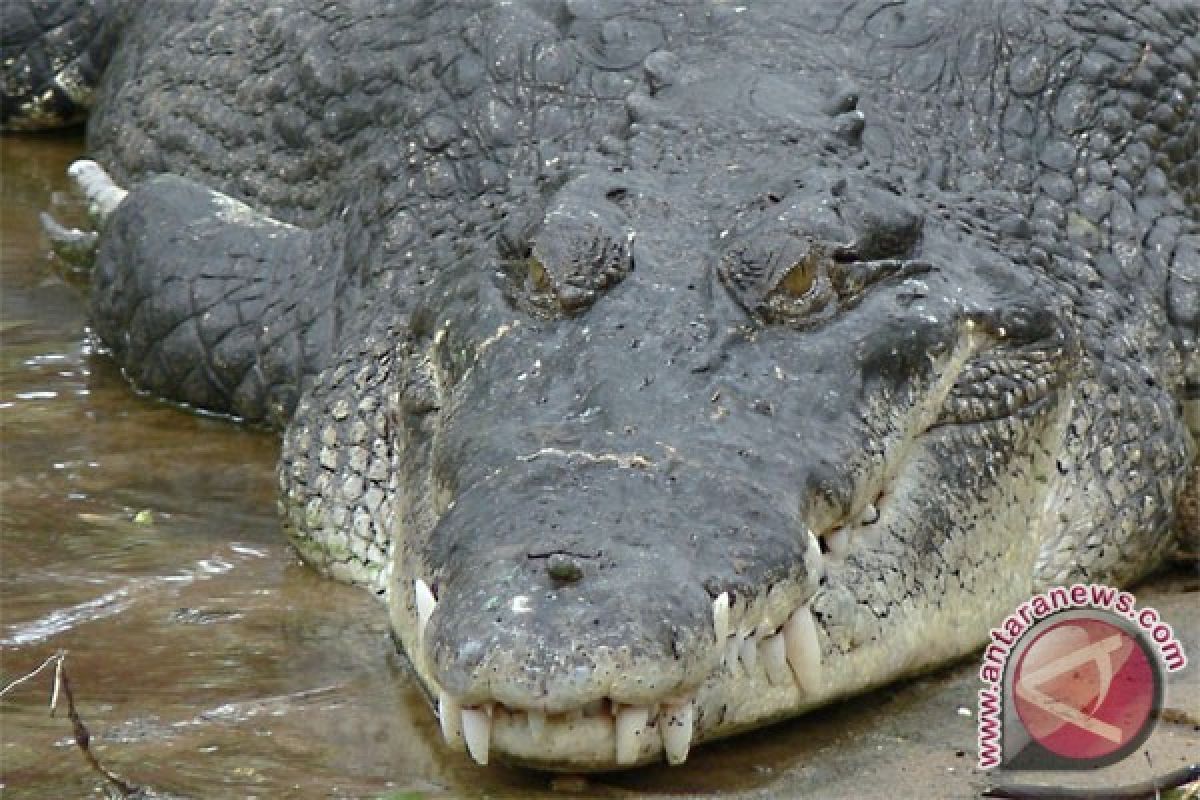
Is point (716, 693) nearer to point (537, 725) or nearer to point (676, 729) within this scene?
point (676, 729)

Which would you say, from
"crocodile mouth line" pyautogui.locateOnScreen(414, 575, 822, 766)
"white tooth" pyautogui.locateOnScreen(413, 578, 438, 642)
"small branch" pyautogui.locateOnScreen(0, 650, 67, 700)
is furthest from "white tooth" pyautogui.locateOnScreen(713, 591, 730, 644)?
"small branch" pyautogui.locateOnScreen(0, 650, 67, 700)

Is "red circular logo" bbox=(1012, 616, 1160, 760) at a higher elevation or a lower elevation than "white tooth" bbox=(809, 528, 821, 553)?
lower

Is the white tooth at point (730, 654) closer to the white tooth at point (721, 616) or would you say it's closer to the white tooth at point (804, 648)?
the white tooth at point (721, 616)

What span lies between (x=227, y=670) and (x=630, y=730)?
1036 mm

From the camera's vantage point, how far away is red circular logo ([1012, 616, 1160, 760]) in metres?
4.00

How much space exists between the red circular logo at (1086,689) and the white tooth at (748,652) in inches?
17.9

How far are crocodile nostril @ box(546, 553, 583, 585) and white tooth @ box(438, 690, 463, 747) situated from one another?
0.83 ft

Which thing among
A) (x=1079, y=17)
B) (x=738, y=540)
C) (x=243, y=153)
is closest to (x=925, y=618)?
(x=738, y=540)

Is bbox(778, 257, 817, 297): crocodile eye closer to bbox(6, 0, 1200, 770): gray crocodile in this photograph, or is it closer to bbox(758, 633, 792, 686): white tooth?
bbox(6, 0, 1200, 770): gray crocodile

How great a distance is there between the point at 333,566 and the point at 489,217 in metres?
0.86

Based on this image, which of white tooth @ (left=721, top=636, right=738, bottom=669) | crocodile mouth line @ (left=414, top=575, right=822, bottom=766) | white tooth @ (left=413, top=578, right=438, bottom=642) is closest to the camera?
crocodile mouth line @ (left=414, top=575, right=822, bottom=766)

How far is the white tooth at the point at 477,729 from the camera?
147 inches

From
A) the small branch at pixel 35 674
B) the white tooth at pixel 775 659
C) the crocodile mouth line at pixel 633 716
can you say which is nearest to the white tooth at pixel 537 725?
the crocodile mouth line at pixel 633 716

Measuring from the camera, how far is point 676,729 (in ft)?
12.4
